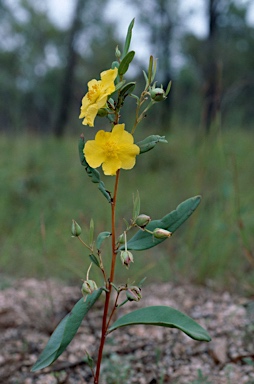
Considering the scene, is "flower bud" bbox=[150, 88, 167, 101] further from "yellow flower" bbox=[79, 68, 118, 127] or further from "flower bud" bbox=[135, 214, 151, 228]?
"flower bud" bbox=[135, 214, 151, 228]

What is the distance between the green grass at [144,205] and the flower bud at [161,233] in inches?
26.7

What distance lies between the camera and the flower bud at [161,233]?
0.83m

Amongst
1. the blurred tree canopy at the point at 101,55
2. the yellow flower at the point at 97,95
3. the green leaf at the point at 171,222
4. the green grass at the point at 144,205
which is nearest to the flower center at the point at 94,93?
the yellow flower at the point at 97,95

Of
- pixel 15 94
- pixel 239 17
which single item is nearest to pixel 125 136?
pixel 239 17

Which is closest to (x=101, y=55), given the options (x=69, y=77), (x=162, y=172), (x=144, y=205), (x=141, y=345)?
(x=69, y=77)

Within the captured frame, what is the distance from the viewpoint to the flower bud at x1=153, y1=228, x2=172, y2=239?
2.74 feet

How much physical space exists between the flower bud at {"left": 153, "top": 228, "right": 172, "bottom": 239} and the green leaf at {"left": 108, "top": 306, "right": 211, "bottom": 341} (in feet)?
0.47

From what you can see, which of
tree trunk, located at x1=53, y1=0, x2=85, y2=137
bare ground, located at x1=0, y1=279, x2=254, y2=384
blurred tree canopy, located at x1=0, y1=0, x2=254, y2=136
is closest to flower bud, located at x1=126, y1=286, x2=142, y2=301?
bare ground, located at x1=0, y1=279, x2=254, y2=384

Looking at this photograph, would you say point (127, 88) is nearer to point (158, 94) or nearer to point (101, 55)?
point (158, 94)

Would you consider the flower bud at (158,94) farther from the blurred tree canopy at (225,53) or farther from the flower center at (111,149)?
the blurred tree canopy at (225,53)

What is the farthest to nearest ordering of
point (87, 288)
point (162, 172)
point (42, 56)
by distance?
point (42, 56), point (162, 172), point (87, 288)

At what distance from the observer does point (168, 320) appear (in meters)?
0.87

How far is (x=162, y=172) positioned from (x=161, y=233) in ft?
14.6

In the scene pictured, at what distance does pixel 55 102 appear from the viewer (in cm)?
1783
